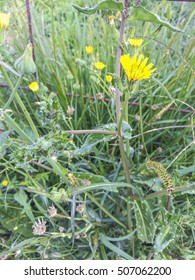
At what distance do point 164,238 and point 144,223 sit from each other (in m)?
0.05

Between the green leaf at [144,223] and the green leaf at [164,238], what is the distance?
25 mm

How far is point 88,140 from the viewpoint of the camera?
697 mm

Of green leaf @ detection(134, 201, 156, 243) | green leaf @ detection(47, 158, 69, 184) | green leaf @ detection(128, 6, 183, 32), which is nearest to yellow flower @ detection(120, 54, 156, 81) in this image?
green leaf @ detection(128, 6, 183, 32)

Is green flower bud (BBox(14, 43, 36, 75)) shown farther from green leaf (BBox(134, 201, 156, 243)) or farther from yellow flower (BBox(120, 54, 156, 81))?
green leaf (BBox(134, 201, 156, 243))

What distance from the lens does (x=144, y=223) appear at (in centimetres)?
77

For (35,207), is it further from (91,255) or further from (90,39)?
(90,39)

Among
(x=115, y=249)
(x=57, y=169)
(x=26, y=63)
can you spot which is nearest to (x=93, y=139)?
(x=57, y=169)

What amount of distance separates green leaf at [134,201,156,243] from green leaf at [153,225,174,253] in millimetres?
25

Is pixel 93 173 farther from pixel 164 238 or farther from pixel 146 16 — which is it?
pixel 146 16

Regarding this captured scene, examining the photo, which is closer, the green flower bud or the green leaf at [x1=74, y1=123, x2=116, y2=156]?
the green flower bud

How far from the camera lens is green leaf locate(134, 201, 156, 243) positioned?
763 mm

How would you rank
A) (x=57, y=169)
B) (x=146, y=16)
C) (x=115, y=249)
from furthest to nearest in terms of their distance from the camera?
(x=115, y=249) < (x=57, y=169) < (x=146, y=16)

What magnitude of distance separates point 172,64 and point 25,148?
2.34 feet

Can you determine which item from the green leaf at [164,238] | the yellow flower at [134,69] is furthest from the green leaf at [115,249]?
the yellow flower at [134,69]
